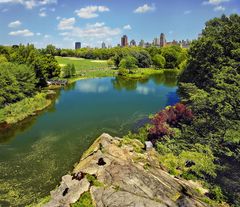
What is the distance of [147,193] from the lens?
16.6 metres

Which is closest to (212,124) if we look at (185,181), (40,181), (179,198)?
(185,181)

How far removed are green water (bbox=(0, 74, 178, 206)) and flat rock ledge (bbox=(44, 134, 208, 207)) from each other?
195 inches

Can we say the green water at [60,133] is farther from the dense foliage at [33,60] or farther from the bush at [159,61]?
the bush at [159,61]

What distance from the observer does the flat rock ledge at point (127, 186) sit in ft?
52.3

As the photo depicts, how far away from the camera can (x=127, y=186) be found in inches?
677

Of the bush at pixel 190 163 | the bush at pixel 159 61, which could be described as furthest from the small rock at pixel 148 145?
the bush at pixel 159 61

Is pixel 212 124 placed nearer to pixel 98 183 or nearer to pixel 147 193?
pixel 147 193

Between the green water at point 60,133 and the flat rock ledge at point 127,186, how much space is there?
Result: 4.96 meters

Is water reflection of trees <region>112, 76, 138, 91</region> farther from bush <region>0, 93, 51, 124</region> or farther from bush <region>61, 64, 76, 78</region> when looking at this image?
bush <region>0, 93, 51, 124</region>

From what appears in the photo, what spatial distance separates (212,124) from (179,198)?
710 cm

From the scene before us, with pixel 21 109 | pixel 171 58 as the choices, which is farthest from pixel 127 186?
pixel 171 58

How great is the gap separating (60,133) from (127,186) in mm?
20113

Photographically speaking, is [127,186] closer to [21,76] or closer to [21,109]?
[21,109]

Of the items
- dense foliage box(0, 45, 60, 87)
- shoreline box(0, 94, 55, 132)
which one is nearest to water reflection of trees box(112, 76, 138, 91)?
dense foliage box(0, 45, 60, 87)
